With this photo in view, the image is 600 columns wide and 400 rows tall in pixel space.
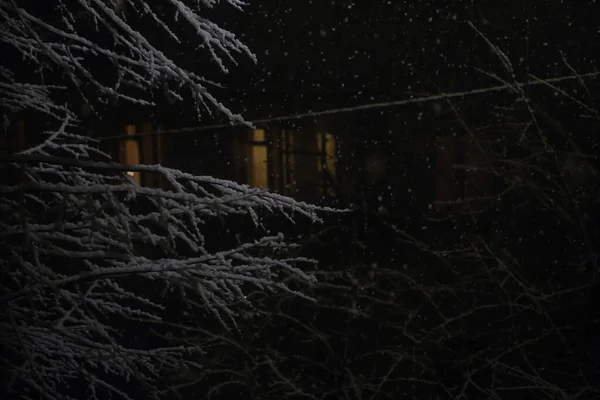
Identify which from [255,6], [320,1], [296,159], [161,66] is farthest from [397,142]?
[161,66]

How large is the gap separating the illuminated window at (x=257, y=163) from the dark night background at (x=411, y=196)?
41.9 inches

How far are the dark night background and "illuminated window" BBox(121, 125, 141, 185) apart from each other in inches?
112

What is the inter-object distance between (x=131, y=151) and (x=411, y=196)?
24.0 ft

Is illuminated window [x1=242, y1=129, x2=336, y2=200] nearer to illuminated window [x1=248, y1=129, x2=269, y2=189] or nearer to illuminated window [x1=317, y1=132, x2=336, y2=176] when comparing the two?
illuminated window [x1=317, y1=132, x2=336, y2=176]

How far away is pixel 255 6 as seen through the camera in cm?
1145

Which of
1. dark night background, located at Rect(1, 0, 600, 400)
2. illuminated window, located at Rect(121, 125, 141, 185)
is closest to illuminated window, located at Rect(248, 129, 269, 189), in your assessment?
dark night background, located at Rect(1, 0, 600, 400)

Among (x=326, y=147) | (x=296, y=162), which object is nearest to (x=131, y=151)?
(x=296, y=162)

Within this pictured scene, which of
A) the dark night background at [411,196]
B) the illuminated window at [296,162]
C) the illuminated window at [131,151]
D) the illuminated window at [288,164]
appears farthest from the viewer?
the illuminated window at [131,151]

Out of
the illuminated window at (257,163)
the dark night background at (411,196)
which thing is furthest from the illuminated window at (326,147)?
the illuminated window at (257,163)

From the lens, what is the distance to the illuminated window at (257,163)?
495 inches

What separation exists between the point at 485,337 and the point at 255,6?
755 cm

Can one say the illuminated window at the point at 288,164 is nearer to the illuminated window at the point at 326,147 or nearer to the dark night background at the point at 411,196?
the dark night background at the point at 411,196

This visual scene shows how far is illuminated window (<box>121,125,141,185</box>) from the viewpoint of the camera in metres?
13.5

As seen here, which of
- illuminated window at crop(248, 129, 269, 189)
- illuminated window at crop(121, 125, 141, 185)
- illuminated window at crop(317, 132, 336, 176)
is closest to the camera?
illuminated window at crop(317, 132, 336, 176)
